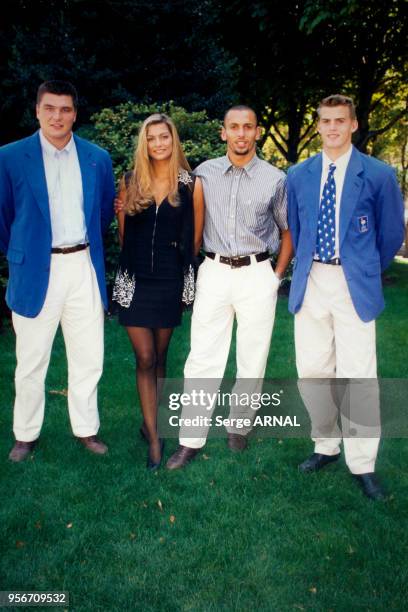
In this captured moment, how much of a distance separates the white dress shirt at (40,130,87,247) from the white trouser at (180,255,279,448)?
97 centimetres

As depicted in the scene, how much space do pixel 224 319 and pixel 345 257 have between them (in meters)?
1.07

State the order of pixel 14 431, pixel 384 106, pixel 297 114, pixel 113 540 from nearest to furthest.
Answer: pixel 113 540 < pixel 14 431 < pixel 297 114 < pixel 384 106

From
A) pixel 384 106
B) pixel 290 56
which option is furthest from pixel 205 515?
pixel 384 106

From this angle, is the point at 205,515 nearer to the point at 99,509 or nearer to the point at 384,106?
the point at 99,509

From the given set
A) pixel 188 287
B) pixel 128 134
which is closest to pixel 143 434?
pixel 188 287

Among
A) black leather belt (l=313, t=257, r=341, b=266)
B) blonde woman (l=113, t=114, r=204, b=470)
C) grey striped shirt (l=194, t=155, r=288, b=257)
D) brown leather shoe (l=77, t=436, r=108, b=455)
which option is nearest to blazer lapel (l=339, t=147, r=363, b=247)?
black leather belt (l=313, t=257, r=341, b=266)

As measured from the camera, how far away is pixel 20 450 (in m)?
4.78

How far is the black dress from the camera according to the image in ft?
14.6

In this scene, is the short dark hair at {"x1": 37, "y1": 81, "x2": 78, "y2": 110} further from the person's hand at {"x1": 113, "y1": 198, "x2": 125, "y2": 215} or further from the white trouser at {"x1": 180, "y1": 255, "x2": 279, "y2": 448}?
the white trouser at {"x1": 180, "y1": 255, "x2": 279, "y2": 448}

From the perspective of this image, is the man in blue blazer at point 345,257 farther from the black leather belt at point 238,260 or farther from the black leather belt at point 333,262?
the black leather belt at point 238,260

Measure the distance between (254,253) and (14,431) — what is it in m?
2.28

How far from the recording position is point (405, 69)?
1509 cm

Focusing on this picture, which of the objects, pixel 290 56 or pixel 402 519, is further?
pixel 290 56

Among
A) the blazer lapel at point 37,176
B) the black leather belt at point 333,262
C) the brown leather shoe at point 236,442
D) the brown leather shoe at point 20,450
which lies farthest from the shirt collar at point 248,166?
the brown leather shoe at point 20,450
